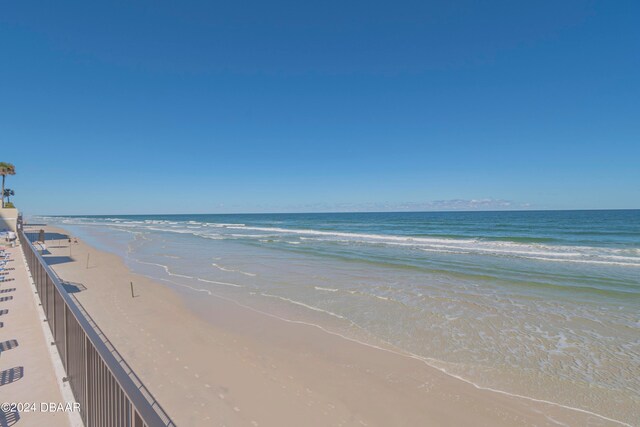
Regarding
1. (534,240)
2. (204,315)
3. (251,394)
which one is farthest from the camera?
(534,240)

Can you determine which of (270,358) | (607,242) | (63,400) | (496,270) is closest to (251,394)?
(270,358)

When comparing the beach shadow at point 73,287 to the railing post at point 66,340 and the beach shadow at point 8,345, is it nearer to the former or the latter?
the beach shadow at point 8,345

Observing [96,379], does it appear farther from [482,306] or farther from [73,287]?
[73,287]

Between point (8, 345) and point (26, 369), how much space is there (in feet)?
3.85

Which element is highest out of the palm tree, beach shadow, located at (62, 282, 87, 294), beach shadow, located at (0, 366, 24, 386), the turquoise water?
the palm tree

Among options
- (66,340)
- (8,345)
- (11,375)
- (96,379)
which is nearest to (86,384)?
(96,379)

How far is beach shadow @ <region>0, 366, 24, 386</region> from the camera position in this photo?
4.11 m

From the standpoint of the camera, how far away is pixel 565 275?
1411 cm

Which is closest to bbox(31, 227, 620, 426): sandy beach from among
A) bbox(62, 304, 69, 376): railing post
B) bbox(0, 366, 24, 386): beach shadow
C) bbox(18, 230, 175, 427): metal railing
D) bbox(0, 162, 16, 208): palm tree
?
bbox(18, 230, 175, 427): metal railing

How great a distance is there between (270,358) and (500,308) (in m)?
7.62

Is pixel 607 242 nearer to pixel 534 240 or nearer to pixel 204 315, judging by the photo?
pixel 534 240

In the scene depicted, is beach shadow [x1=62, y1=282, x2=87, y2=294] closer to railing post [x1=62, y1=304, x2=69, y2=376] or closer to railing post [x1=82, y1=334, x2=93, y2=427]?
railing post [x1=62, y1=304, x2=69, y2=376]

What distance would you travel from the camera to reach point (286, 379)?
5.53 metres

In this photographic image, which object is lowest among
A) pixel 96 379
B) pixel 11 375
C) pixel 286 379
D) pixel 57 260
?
pixel 286 379
